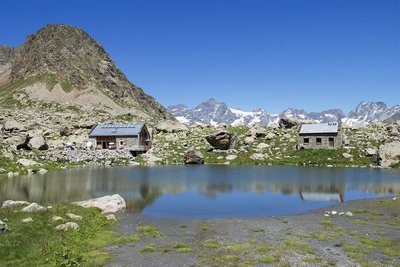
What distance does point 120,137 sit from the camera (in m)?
107

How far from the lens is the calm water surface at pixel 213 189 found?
3981cm

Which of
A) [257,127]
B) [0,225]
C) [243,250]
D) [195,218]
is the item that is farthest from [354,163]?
[0,225]

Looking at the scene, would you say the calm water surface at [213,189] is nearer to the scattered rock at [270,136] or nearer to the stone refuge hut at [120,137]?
the stone refuge hut at [120,137]

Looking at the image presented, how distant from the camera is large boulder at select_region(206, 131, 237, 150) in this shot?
98.5 metres

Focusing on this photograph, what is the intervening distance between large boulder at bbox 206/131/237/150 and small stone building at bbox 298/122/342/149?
54.3 feet

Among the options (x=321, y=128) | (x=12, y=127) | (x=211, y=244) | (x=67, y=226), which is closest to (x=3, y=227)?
(x=67, y=226)

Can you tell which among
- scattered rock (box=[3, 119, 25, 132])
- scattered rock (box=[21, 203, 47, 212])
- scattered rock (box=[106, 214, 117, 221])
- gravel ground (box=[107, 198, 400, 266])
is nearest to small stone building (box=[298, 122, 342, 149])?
gravel ground (box=[107, 198, 400, 266])

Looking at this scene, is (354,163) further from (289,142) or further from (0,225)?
(0,225)

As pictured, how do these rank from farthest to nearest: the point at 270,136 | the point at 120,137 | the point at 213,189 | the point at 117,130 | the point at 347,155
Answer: the point at 117,130 → the point at 270,136 → the point at 120,137 → the point at 347,155 → the point at 213,189

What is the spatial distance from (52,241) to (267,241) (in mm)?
13500

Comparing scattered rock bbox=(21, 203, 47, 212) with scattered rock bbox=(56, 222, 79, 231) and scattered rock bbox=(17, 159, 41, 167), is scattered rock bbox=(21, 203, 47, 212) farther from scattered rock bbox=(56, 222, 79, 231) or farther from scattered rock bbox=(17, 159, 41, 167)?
scattered rock bbox=(17, 159, 41, 167)

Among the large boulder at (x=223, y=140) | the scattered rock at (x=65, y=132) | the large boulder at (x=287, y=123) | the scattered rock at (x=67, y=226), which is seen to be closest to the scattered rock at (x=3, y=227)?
the scattered rock at (x=67, y=226)

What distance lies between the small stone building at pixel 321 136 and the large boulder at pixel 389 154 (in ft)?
48.6

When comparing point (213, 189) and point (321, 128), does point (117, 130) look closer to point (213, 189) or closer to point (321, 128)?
point (321, 128)
